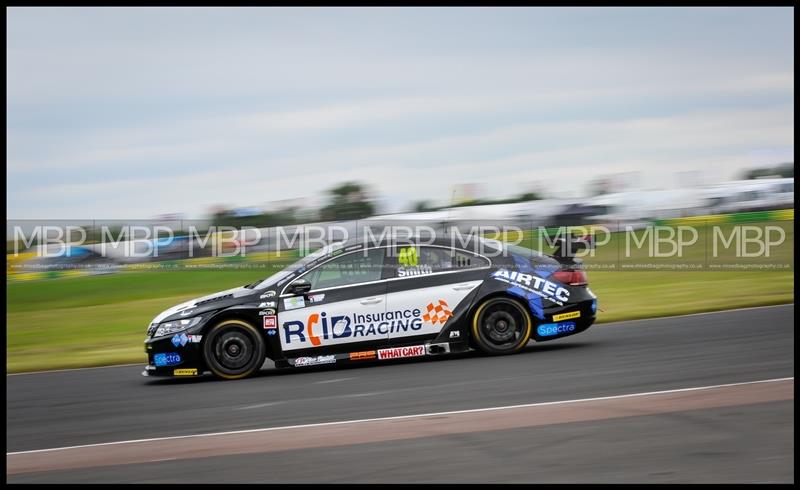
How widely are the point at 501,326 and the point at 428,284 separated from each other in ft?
3.09

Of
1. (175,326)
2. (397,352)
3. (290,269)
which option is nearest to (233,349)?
(175,326)

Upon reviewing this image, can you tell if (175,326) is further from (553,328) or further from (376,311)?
(553,328)

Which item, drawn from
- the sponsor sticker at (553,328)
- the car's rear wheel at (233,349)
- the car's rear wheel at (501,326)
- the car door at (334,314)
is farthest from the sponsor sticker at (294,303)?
the sponsor sticker at (553,328)

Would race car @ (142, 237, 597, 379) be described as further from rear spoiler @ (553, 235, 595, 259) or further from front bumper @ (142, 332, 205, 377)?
rear spoiler @ (553, 235, 595, 259)

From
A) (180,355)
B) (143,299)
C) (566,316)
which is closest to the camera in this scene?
(180,355)

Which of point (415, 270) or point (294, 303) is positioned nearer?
point (294, 303)

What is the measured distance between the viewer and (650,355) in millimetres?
9531

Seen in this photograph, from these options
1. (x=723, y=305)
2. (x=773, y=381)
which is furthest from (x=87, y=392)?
(x=723, y=305)

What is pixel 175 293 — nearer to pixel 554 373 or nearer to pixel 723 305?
pixel 723 305

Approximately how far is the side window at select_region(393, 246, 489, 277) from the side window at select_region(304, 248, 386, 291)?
0.23 m

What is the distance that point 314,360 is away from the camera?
9.86m

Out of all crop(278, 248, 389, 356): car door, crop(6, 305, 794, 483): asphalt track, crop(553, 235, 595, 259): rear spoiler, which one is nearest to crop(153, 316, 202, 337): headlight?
crop(6, 305, 794, 483): asphalt track

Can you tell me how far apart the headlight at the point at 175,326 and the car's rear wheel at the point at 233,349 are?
0.21 m

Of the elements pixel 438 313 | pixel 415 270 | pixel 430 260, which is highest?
pixel 430 260
